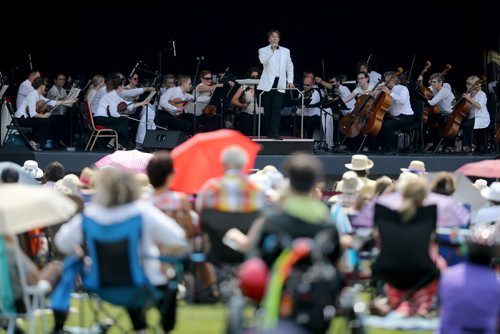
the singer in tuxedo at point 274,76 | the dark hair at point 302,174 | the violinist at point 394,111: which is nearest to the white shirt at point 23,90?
the singer in tuxedo at point 274,76

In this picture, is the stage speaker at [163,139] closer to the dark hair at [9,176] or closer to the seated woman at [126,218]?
the dark hair at [9,176]

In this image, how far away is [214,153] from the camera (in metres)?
9.69

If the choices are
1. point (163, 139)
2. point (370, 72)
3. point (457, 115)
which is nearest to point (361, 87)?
point (457, 115)

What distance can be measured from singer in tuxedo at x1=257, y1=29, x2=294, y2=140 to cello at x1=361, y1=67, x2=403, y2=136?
49.7 inches

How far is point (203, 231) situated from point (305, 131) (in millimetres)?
10670

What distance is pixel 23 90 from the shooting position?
18.2 m

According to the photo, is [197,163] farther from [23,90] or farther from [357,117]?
[23,90]

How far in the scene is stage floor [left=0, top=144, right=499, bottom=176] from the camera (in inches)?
677

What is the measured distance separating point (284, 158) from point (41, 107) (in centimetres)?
348

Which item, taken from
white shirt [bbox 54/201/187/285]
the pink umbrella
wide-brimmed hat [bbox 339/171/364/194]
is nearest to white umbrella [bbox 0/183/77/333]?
white shirt [bbox 54/201/187/285]

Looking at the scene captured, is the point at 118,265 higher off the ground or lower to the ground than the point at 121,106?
higher

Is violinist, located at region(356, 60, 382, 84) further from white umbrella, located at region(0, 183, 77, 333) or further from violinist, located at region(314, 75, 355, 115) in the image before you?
white umbrella, located at region(0, 183, 77, 333)

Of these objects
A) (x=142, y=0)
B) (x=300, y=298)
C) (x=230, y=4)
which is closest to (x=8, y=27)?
(x=142, y=0)

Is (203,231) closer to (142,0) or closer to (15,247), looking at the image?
(15,247)
